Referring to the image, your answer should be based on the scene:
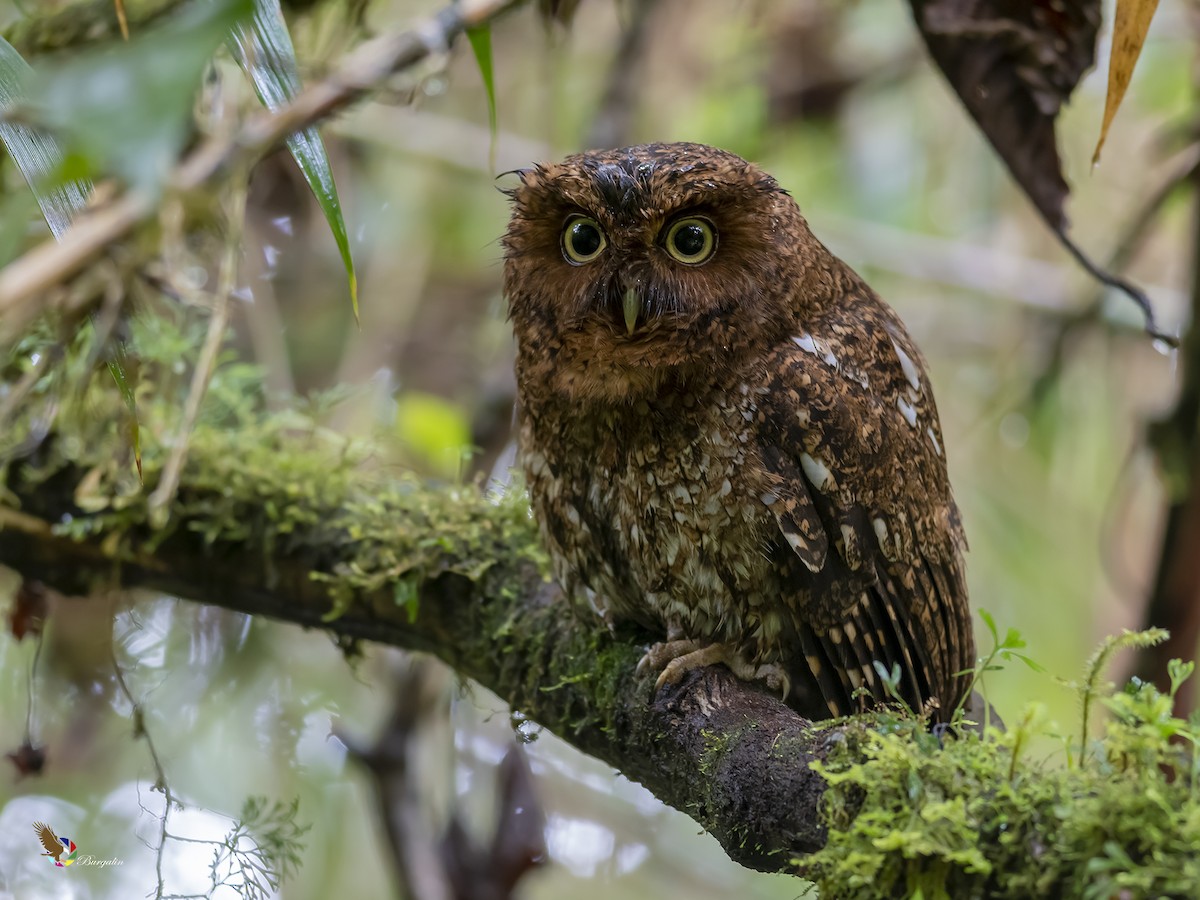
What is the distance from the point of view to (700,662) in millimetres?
1894

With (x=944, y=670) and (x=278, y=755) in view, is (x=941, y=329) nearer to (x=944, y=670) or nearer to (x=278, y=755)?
(x=944, y=670)

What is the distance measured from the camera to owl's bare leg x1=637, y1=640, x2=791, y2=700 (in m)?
1.87

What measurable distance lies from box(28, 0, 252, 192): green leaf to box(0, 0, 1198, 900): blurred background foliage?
1653 mm

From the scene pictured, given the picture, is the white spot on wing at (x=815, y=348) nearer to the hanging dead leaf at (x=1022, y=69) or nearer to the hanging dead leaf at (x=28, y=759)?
the hanging dead leaf at (x=1022, y=69)

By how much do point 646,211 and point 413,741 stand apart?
175 cm

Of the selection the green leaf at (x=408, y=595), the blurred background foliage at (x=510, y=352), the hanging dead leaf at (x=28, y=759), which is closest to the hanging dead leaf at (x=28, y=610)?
the blurred background foliage at (x=510, y=352)

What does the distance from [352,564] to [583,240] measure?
0.83 m

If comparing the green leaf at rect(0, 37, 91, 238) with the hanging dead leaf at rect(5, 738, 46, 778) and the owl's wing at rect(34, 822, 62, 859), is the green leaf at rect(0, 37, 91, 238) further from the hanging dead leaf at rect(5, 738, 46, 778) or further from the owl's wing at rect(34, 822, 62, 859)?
the owl's wing at rect(34, 822, 62, 859)

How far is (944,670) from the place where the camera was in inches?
80.2

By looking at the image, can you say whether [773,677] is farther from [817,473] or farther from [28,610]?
[28,610]

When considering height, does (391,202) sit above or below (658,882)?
above

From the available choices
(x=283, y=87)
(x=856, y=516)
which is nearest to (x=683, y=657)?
(x=856, y=516)

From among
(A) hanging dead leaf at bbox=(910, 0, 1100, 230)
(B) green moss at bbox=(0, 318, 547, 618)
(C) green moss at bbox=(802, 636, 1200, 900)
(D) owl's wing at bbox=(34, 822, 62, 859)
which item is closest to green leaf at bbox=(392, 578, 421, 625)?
(B) green moss at bbox=(0, 318, 547, 618)

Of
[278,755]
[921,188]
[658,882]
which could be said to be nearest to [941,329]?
[921,188]
